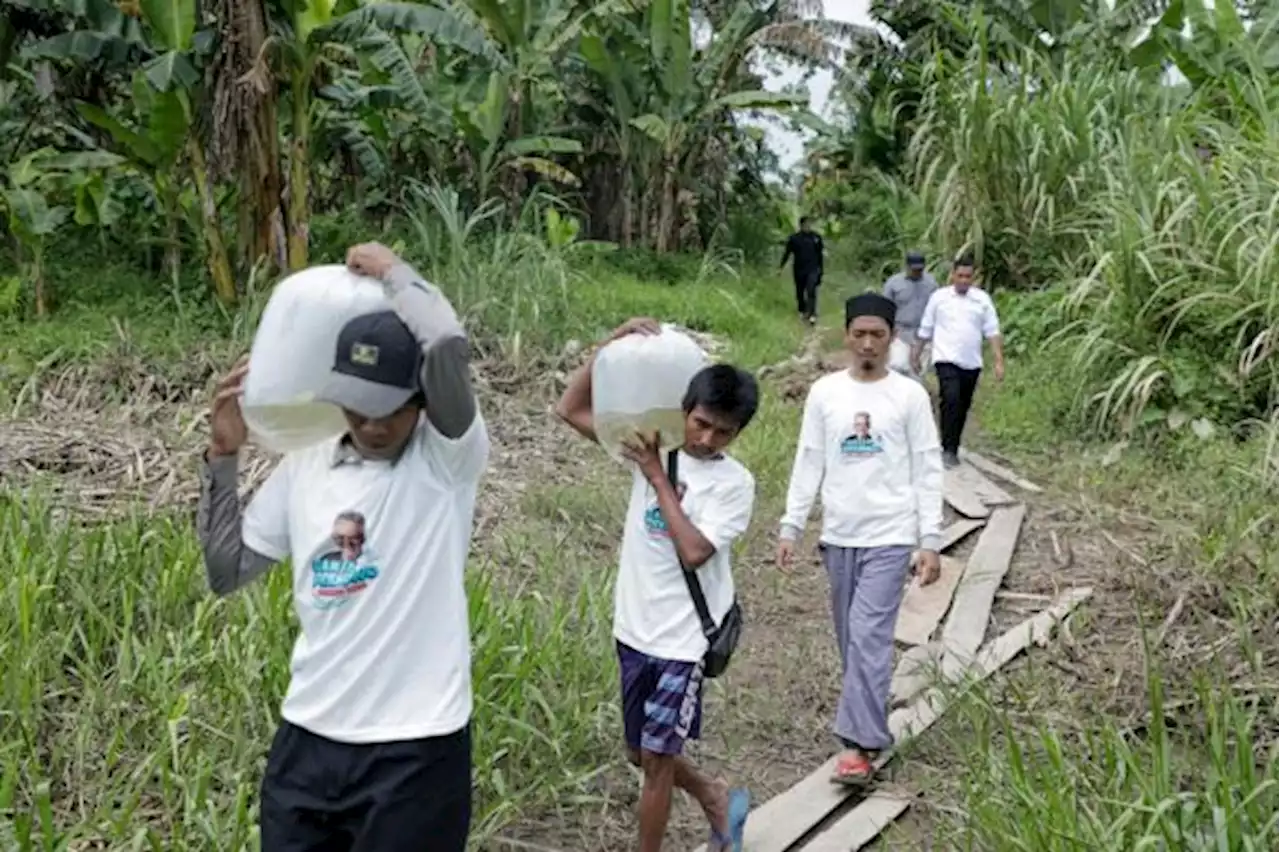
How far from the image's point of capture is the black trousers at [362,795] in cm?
209

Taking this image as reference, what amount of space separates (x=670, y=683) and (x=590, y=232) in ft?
53.4

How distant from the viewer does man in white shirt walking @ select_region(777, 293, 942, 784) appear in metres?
3.91

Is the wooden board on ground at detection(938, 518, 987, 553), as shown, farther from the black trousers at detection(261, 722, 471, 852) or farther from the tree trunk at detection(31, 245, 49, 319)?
the tree trunk at detection(31, 245, 49, 319)

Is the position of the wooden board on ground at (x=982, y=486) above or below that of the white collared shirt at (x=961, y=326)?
below

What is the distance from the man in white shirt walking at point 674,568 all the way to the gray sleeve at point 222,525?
1048 millimetres

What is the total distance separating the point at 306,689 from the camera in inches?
85.4

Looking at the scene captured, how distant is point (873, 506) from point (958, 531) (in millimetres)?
3148

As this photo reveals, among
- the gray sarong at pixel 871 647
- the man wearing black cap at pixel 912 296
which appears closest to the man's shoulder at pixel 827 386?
the gray sarong at pixel 871 647

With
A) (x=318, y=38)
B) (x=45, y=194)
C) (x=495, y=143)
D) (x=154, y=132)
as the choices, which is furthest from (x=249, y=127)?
(x=495, y=143)

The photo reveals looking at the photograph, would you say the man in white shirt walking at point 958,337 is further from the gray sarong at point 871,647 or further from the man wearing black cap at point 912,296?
the gray sarong at point 871,647

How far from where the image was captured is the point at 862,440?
3.97m

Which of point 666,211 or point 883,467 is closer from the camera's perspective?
point 883,467

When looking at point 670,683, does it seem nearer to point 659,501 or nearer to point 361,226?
point 659,501

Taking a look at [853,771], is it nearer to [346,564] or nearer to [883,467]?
[883,467]
